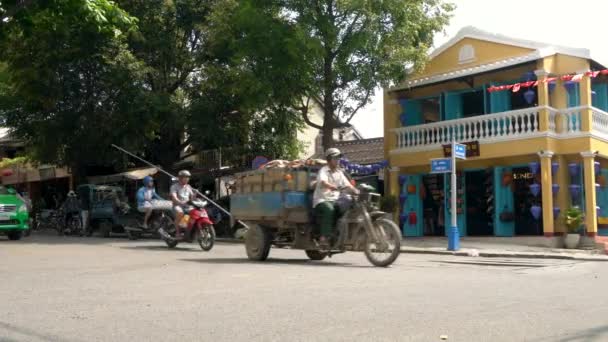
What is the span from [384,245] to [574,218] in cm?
1007

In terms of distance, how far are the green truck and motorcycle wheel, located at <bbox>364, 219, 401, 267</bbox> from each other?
40.3ft

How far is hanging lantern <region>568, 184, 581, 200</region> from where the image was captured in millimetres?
19062

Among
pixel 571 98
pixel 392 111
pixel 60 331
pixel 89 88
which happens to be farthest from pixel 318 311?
pixel 89 88

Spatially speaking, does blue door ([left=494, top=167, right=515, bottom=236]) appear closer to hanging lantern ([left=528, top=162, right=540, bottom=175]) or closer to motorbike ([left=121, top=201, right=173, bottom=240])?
hanging lantern ([left=528, top=162, right=540, bottom=175])

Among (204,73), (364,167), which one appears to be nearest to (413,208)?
(364,167)

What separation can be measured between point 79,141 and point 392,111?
37.2 feet

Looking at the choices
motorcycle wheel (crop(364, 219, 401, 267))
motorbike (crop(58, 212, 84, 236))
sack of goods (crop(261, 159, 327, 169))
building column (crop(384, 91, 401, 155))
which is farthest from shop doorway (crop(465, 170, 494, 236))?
motorbike (crop(58, 212, 84, 236))

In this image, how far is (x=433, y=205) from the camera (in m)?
23.0

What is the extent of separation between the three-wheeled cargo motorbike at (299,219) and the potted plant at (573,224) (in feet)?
29.9

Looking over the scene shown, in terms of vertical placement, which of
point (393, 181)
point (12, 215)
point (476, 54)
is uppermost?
point (476, 54)

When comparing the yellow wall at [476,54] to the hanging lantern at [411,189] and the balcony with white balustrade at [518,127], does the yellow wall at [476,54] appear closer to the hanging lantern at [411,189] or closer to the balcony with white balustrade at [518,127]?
the balcony with white balustrade at [518,127]

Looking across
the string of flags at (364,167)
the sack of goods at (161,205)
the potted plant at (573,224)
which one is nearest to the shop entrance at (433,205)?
the string of flags at (364,167)

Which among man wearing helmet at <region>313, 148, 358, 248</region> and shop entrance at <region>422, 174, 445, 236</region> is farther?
shop entrance at <region>422, 174, 445, 236</region>

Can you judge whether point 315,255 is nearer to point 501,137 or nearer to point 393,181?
point 501,137
